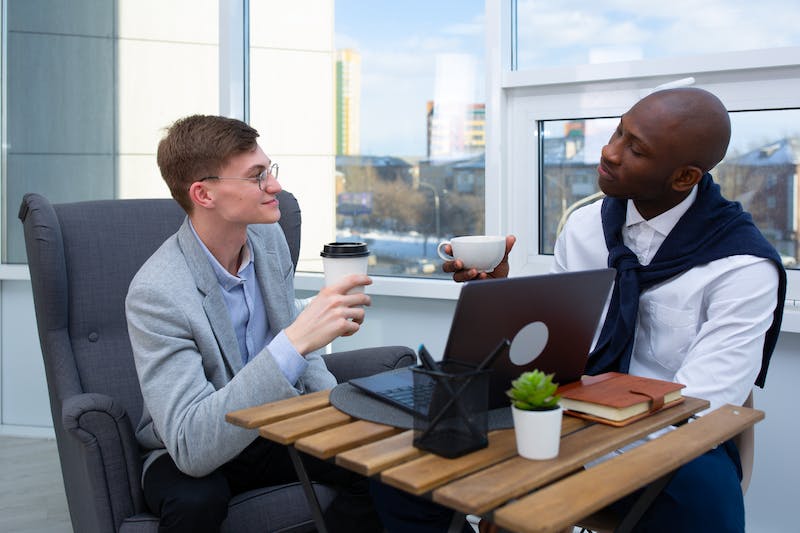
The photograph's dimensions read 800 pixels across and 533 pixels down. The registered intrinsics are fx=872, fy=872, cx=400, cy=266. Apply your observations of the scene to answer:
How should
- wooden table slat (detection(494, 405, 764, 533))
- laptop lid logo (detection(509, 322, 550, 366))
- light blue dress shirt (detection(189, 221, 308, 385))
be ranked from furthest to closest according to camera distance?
1. light blue dress shirt (detection(189, 221, 308, 385))
2. laptop lid logo (detection(509, 322, 550, 366))
3. wooden table slat (detection(494, 405, 764, 533))

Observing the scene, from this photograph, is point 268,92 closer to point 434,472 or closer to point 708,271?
point 708,271

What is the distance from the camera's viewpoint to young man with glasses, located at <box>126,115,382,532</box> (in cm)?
157

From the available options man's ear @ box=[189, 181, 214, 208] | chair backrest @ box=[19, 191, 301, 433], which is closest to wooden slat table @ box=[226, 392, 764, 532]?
man's ear @ box=[189, 181, 214, 208]

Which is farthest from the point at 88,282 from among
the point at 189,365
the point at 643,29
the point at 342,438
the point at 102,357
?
the point at 643,29

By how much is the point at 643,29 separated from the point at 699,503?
62.5 inches

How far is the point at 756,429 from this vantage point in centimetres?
243

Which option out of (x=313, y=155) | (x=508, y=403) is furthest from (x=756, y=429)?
(x=313, y=155)

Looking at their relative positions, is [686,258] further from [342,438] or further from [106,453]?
[106,453]

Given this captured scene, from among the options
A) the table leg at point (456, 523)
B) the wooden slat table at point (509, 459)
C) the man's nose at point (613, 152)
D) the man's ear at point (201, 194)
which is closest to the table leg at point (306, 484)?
the wooden slat table at point (509, 459)

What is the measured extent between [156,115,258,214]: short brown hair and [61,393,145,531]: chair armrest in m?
0.47

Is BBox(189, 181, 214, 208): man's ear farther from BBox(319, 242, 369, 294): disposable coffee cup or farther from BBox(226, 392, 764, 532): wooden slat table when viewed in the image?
BBox(226, 392, 764, 532): wooden slat table

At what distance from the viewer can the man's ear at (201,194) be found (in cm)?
182

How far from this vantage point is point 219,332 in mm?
1762

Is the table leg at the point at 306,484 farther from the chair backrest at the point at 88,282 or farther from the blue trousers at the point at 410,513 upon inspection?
the chair backrest at the point at 88,282
